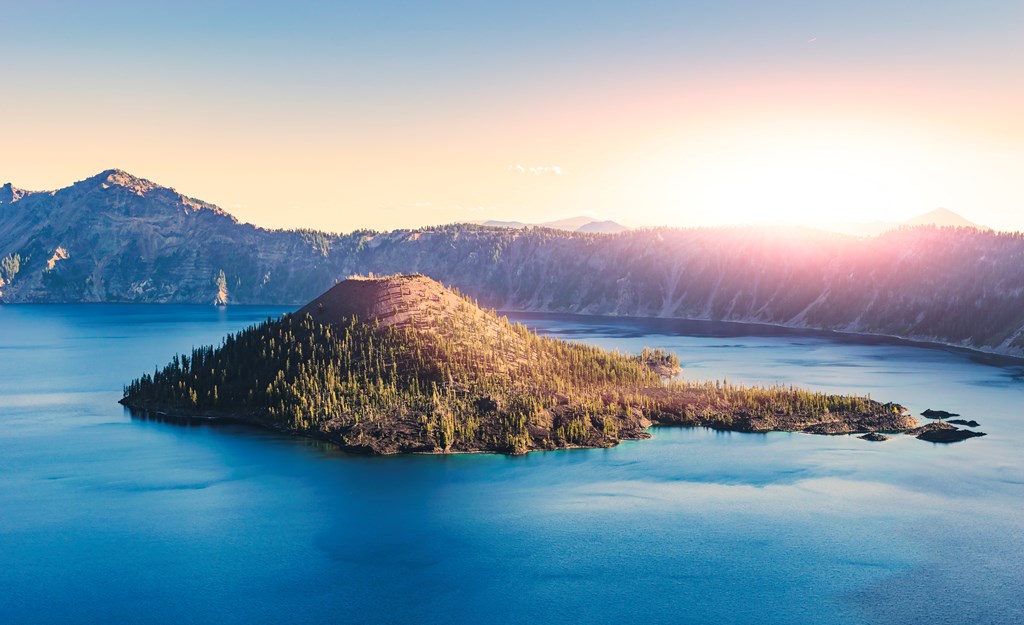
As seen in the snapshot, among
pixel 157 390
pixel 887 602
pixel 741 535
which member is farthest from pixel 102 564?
pixel 157 390

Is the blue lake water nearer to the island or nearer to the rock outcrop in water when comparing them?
the rock outcrop in water

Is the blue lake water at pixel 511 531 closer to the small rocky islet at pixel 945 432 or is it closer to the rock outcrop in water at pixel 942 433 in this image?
the rock outcrop in water at pixel 942 433

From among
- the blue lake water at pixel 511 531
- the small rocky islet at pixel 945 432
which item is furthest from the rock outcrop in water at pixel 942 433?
the blue lake water at pixel 511 531

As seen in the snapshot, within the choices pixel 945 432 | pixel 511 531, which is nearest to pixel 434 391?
pixel 511 531

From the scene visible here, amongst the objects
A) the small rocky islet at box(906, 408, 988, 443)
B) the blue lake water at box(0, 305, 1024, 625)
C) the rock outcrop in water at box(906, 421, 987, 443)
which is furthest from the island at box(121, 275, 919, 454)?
the blue lake water at box(0, 305, 1024, 625)

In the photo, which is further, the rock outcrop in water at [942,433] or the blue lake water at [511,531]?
the rock outcrop in water at [942,433]
